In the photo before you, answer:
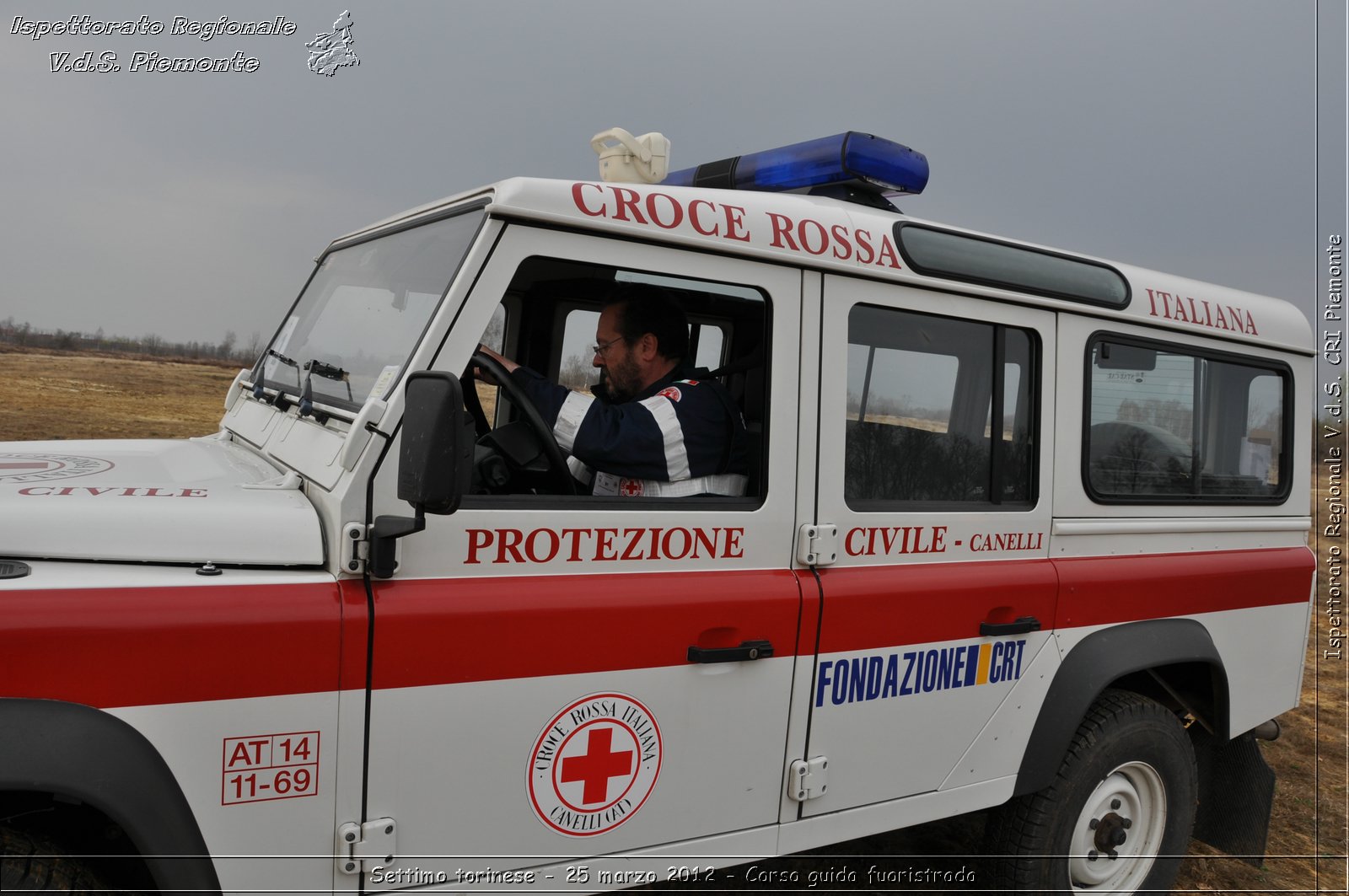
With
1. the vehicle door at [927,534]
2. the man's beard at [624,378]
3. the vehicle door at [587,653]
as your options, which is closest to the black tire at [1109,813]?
the vehicle door at [927,534]

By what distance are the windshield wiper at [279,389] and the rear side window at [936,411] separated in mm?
1643

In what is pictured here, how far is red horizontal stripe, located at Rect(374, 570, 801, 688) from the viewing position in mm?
2062

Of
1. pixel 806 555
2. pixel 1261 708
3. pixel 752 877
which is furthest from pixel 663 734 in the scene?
pixel 1261 708

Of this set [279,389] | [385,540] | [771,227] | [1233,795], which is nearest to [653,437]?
[771,227]

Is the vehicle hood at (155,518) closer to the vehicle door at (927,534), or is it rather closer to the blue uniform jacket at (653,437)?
the blue uniform jacket at (653,437)

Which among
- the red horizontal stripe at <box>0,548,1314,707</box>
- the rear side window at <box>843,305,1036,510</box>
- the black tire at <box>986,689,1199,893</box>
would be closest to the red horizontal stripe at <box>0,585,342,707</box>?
the red horizontal stripe at <box>0,548,1314,707</box>

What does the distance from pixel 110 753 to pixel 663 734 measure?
119cm

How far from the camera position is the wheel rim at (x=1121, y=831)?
3.42 meters

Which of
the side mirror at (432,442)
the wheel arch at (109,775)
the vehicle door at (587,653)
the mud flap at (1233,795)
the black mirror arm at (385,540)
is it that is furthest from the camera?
the mud flap at (1233,795)

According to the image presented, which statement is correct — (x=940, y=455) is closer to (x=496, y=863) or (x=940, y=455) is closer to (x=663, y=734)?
(x=663, y=734)

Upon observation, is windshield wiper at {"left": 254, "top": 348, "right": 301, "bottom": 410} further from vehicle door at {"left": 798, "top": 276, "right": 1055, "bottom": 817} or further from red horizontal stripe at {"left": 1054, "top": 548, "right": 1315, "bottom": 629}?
red horizontal stripe at {"left": 1054, "top": 548, "right": 1315, "bottom": 629}

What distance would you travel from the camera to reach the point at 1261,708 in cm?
385

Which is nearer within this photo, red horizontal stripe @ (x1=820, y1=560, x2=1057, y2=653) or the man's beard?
red horizontal stripe @ (x1=820, y1=560, x2=1057, y2=653)

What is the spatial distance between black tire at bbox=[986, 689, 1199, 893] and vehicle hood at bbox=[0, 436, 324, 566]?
2513 millimetres
